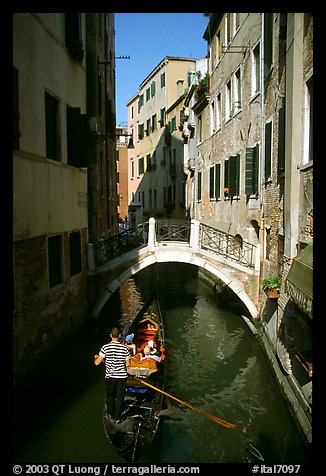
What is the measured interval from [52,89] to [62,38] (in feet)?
4.33

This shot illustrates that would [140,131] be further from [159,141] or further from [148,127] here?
[159,141]

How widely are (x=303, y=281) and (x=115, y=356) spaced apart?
2834 mm

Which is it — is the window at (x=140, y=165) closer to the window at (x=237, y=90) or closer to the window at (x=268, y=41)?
the window at (x=237, y=90)

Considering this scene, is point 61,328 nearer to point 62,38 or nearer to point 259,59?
point 62,38

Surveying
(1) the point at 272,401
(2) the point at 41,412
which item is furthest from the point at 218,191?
(2) the point at 41,412

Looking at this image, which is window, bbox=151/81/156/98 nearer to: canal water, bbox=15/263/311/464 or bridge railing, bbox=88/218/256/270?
bridge railing, bbox=88/218/256/270

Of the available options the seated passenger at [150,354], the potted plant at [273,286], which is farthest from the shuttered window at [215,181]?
the seated passenger at [150,354]

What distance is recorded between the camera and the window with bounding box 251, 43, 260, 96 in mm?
10969

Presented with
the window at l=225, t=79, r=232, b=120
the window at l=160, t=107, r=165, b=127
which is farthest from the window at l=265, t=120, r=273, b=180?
the window at l=160, t=107, r=165, b=127

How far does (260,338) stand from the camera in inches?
422

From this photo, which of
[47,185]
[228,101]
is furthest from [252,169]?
[47,185]

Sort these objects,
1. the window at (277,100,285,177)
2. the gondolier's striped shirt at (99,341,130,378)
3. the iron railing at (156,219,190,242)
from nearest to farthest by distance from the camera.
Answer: the gondolier's striped shirt at (99,341,130,378)
the window at (277,100,285,177)
the iron railing at (156,219,190,242)

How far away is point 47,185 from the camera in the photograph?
845 cm

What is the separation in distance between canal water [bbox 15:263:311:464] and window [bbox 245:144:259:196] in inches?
151
